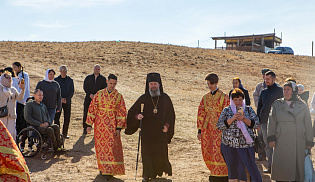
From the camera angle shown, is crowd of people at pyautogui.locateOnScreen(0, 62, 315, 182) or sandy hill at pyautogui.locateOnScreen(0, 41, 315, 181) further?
sandy hill at pyautogui.locateOnScreen(0, 41, 315, 181)

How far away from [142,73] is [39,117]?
17.0 m

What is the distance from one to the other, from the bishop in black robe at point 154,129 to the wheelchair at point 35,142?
7.44ft

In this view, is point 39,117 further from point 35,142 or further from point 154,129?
point 154,129

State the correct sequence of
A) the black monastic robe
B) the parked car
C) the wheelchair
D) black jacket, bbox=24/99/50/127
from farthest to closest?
1. the parked car
2. black jacket, bbox=24/99/50/127
3. the wheelchair
4. the black monastic robe

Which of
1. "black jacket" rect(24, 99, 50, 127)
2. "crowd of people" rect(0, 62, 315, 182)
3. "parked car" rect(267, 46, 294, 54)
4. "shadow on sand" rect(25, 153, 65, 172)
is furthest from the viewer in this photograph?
"parked car" rect(267, 46, 294, 54)

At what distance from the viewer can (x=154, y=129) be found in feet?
23.1

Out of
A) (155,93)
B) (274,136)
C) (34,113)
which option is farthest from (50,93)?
(274,136)

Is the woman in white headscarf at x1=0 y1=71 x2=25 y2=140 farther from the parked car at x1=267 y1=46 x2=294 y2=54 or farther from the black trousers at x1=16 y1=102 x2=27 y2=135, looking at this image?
the parked car at x1=267 y1=46 x2=294 y2=54

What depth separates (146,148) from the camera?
6.97 m

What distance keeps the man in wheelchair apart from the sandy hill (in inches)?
27.1

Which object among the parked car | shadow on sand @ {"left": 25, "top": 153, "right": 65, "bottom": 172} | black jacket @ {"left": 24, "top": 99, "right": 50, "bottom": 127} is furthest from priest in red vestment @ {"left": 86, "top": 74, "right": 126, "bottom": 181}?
the parked car

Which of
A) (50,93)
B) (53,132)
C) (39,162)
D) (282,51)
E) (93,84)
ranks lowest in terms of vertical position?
(39,162)

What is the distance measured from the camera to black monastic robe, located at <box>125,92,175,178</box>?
6914 millimetres

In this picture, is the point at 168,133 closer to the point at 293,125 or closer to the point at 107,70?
the point at 293,125
